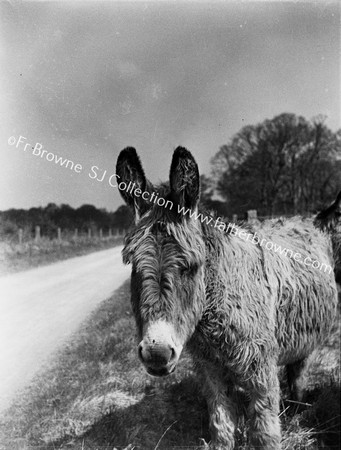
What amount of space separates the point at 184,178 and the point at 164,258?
58cm

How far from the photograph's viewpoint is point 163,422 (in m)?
3.59

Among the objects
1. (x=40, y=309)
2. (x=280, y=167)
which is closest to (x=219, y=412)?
(x=40, y=309)

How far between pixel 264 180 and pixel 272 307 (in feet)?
44.2

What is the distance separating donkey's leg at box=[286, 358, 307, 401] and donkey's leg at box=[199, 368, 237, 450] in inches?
47.4

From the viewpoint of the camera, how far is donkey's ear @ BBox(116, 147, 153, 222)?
242 cm

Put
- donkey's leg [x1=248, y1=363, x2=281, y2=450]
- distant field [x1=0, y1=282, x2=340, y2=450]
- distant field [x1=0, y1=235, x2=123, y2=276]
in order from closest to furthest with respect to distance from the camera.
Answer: donkey's leg [x1=248, y1=363, x2=281, y2=450], distant field [x1=0, y1=282, x2=340, y2=450], distant field [x1=0, y1=235, x2=123, y2=276]

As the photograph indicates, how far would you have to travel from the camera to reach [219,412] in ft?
9.71

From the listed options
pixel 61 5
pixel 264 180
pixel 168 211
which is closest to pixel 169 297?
pixel 168 211

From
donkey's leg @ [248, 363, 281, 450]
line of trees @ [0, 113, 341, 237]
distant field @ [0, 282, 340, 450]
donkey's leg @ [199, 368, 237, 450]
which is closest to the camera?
donkey's leg @ [248, 363, 281, 450]

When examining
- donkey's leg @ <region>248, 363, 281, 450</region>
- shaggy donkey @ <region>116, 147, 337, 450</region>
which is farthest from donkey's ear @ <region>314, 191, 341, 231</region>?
donkey's leg @ <region>248, 363, 281, 450</region>

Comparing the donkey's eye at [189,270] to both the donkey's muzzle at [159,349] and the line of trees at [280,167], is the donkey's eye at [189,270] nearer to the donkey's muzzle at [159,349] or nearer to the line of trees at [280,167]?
the donkey's muzzle at [159,349]

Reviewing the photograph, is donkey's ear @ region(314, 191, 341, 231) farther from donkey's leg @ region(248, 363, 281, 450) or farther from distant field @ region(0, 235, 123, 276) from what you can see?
distant field @ region(0, 235, 123, 276)

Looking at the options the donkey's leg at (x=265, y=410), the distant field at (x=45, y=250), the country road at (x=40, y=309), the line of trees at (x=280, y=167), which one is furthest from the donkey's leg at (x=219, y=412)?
the line of trees at (x=280, y=167)

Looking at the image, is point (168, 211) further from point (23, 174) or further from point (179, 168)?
point (23, 174)
